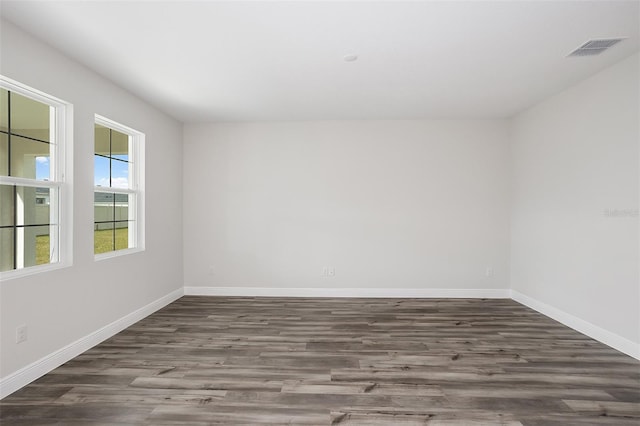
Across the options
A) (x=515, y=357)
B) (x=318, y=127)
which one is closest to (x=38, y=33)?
(x=318, y=127)

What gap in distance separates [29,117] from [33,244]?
1.04m

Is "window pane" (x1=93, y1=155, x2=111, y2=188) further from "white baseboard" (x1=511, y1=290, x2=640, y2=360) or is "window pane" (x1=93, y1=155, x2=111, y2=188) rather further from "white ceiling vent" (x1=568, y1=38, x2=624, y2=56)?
"white baseboard" (x1=511, y1=290, x2=640, y2=360)

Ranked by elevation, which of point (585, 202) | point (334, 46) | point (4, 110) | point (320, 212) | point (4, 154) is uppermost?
point (334, 46)

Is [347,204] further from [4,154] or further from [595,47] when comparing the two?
[4,154]

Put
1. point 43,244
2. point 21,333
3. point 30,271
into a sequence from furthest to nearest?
point 43,244 → point 30,271 → point 21,333

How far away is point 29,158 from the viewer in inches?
99.3

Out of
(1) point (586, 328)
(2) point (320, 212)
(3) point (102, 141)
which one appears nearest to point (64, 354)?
(3) point (102, 141)

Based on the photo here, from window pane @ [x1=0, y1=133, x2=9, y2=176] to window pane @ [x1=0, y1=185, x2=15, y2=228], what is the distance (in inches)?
4.7

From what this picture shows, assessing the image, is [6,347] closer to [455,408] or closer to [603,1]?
[455,408]

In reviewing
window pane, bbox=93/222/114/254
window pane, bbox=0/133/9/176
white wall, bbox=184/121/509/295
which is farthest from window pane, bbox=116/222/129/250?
window pane, bbox=0/133/9/176

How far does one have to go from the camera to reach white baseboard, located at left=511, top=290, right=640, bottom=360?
287cm

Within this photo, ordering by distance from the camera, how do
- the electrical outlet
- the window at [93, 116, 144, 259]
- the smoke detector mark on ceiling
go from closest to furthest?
1. the electrical outlet
2. the smoke detector mark on ceiling
3. the window at [93, 116, 144, 259]

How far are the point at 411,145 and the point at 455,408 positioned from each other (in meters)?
3.70

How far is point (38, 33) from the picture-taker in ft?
7.95
